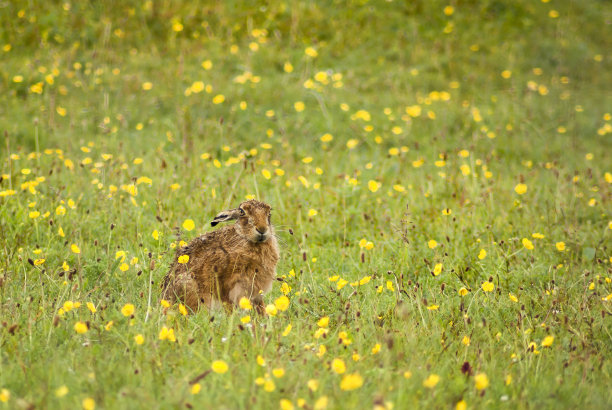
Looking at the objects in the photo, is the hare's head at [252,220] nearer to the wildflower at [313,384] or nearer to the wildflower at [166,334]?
the wildflower at [166,334]

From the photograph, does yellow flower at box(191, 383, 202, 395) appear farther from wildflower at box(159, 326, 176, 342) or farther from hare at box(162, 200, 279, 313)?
hare at box(162, 200, 279, 313)

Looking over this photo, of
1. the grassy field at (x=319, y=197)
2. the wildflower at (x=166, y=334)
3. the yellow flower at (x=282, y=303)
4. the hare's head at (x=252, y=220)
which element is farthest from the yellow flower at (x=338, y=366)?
the hare's head at (x=252, y=220)

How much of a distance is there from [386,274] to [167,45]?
6264mm

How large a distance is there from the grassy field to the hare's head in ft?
0.58

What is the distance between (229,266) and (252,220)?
0.32 metres

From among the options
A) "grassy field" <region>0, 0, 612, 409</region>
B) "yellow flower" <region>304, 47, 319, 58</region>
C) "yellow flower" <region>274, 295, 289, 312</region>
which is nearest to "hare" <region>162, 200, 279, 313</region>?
"grassy field" <region>0, 0, 612, 409</region>

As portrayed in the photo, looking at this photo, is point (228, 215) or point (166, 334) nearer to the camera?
point (166, 334)

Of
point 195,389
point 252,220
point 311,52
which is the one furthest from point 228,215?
point 311,52

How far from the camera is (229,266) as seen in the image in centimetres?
417

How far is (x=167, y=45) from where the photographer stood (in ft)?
31.8

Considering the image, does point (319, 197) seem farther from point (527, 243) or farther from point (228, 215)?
point (527, 243)

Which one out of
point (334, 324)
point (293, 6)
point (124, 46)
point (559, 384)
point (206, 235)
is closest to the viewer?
point (559, 384)

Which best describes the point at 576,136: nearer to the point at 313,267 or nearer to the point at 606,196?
the point at 606,196

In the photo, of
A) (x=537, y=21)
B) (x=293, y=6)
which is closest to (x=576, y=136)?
(x=537, y=21)
